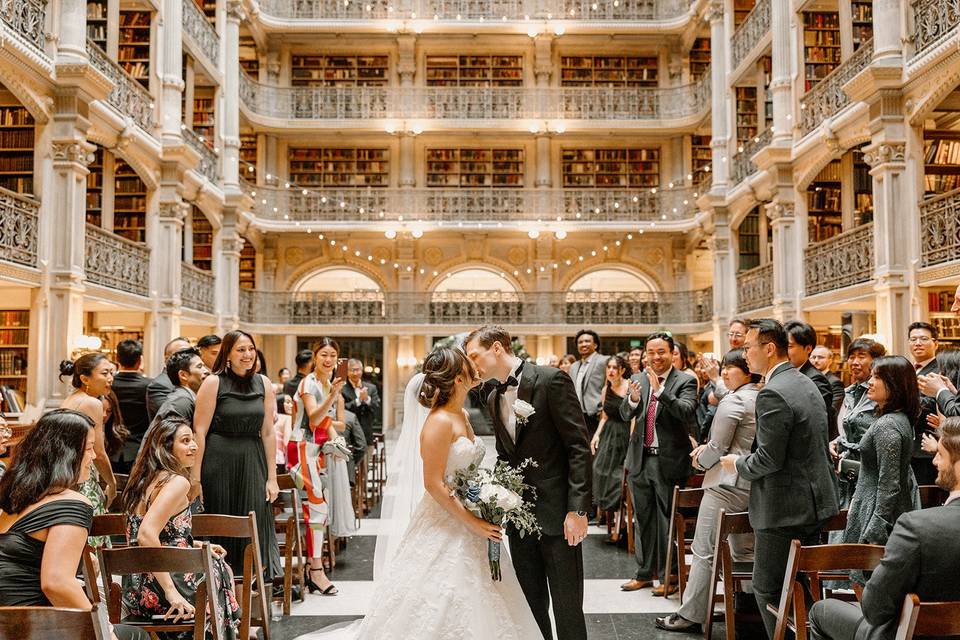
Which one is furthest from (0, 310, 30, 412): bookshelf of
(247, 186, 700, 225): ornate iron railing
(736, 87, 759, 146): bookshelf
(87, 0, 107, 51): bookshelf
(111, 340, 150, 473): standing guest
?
(736, 87, 759, 146): bookshelf

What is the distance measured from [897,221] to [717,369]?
3.50 metres

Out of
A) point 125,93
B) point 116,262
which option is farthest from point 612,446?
point 125,93

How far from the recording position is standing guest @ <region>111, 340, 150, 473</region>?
6.11 metres

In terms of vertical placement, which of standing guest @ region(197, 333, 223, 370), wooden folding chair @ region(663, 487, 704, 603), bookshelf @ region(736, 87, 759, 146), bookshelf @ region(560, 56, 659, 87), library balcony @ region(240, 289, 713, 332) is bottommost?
wooden folding chair @ region(663, 487, 704, 603)

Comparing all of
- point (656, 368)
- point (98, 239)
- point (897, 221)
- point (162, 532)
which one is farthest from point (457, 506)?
point (98, 239)

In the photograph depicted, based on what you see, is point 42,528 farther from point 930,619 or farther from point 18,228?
point 18,228

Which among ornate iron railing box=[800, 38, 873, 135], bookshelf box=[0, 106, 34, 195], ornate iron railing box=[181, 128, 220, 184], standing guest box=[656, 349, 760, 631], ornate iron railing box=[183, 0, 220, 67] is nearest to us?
standing guest box=[656, 349, 760, 631]

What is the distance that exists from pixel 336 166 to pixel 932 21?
14.3 metres

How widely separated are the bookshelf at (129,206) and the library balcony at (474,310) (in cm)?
595

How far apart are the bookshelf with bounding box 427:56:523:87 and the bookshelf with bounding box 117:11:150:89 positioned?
27.8 feet

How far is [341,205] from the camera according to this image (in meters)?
19.8

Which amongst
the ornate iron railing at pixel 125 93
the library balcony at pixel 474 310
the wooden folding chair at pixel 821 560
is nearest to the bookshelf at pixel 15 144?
the ornate iron railing at pixel 125 93

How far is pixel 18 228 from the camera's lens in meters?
8.89

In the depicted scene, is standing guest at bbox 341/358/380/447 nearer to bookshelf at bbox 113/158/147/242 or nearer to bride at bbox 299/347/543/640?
bride at bbox 299/347/543/640
